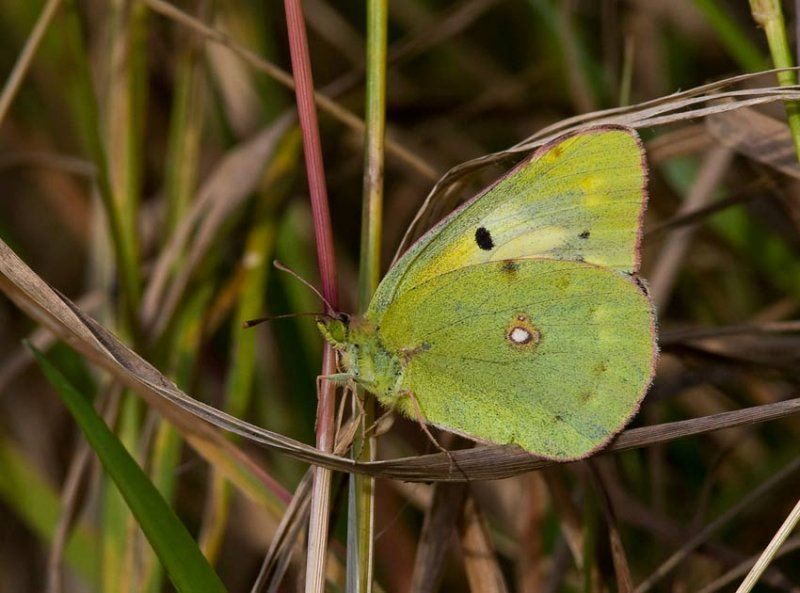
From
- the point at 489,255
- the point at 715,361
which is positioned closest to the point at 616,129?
the point at 489,255

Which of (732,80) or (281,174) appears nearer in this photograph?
(732,80)

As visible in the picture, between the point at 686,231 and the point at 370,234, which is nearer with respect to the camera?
the point at 370,234

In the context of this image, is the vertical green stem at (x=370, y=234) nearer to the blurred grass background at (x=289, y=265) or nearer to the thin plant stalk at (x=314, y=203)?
the thin plant stalk at (x=314, y=203)

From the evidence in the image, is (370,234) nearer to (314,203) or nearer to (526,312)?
(314,203)

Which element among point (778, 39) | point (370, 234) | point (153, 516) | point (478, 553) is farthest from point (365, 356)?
point (778, 39)

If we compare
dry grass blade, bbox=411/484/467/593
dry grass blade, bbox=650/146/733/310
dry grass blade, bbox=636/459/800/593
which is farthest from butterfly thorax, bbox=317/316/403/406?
dry grass blade, bbox=650/146/733/310

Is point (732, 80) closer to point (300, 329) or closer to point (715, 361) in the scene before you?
point (715, 361)

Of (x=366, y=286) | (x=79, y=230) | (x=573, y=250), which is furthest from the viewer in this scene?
(x=79, y=230)

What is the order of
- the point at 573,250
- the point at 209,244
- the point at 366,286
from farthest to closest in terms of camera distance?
the point at 209,244 < the point at 573,250 < the point at 366,286

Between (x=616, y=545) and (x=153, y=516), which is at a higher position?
(x=616, y=545)
